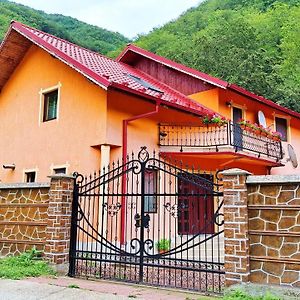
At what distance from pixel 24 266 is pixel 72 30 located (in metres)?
32.5

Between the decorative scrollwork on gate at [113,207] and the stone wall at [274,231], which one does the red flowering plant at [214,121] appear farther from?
the stone wall at [274,231]

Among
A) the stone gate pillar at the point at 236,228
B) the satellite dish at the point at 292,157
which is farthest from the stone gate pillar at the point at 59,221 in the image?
the satellite dish at the point at 292,157

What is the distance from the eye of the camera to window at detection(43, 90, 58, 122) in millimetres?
12277

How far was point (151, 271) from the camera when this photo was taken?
7023mm

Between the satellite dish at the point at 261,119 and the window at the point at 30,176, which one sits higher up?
the satellite dish at the point at 261,119

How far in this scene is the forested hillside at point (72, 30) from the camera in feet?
92.4

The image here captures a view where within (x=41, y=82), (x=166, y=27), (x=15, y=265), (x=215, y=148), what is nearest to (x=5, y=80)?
(x=41, y=82)

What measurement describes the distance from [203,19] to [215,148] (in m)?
25.7

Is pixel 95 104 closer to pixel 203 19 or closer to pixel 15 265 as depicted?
pixel 15 265

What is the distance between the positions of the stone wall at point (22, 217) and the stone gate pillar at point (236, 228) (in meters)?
3.47

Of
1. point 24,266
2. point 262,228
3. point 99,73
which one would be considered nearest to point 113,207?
point 24,266

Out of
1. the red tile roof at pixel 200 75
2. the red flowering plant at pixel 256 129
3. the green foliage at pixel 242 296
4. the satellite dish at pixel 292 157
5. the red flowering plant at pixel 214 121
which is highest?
the red tile roof at pixel 200 75

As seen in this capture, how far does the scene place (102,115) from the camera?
10.2 meters

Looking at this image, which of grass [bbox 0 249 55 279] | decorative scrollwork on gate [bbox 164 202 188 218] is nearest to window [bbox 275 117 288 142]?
decorative scrollwork on gate [bbox 164 202 188 218]
